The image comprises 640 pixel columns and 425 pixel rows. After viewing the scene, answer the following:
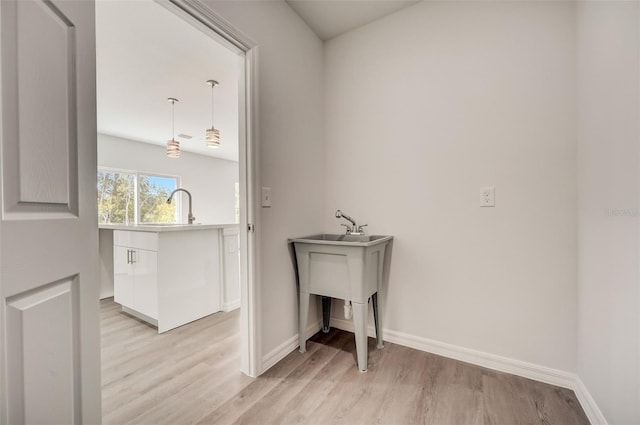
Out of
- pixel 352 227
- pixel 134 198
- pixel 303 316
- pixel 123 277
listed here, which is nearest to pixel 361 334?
pixel 303 316

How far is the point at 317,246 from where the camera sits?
5.91 ft

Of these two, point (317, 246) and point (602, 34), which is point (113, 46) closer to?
point (317, 246)

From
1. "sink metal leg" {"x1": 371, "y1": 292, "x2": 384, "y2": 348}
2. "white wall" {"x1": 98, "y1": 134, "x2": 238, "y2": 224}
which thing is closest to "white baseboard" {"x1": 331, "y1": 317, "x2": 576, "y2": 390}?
"sink metal leg" {"x1": 371, "y1": 292, "x2": 384, "y2": 348}

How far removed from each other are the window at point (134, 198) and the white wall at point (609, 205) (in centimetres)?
552

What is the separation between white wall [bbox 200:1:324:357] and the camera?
5.59 ft

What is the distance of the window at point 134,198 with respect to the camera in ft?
14.8

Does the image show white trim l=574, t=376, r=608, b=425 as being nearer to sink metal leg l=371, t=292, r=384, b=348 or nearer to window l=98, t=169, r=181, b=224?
sink metal leg l=371, t=292, r=384, b=348

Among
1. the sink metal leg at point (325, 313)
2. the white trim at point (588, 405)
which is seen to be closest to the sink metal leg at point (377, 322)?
the sink metal leg at point (325, 313)

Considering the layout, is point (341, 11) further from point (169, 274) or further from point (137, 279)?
point (137, 279)

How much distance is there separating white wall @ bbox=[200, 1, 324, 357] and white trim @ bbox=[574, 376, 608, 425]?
5.19 feet

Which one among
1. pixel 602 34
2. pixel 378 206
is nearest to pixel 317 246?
pixel 378 206

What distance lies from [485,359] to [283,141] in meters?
1.88

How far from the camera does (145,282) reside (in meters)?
2.46

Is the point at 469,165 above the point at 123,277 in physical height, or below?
above
